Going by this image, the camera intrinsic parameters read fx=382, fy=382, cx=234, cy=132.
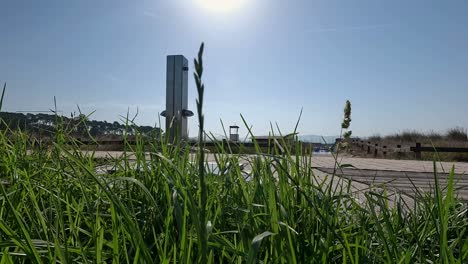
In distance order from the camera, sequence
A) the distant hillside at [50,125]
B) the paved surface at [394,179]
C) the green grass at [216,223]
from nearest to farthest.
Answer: the green grass at [216,223] < the paved surface at [394,179] < the distant hillside at [50,125]

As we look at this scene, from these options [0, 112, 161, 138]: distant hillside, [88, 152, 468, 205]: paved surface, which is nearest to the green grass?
[88, 152, 468, 205]: paved surface

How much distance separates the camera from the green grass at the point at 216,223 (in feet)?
→ 2.05

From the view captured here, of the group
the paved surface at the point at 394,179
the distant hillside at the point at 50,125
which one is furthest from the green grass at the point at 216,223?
the distant hillside at the point at 50,125

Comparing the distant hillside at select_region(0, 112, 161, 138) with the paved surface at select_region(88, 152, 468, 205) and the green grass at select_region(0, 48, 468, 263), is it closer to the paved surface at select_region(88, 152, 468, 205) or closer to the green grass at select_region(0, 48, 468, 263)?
the paved surface at select_region(88, 152, 468, 205)

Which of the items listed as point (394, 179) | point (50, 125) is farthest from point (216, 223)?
point (50, 125)

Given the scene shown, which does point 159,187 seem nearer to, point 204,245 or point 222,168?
point 222,168

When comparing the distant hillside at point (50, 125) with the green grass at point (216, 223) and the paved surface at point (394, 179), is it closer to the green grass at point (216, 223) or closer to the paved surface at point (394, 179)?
the paved surface at point (394, 179)

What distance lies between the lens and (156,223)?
36.4 inches

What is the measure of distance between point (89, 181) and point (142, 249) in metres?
0.68

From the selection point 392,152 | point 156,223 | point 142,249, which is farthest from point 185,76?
point 392,152

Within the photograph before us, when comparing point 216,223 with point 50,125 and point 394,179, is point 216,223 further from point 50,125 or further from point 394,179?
point 50,125

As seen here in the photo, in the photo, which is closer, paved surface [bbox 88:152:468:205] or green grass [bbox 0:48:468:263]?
green grass [bbox 0:48:468:263]

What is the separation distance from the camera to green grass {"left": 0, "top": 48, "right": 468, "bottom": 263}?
62cm

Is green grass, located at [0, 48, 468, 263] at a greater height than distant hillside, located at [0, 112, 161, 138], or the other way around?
distant hillside, located at [0, 112, 161, 138]
